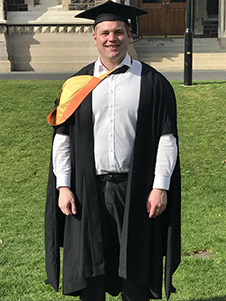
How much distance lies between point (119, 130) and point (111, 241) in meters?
0.67

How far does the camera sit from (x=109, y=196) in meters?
3.11

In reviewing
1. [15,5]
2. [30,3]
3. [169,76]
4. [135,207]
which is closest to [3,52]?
[15,5]

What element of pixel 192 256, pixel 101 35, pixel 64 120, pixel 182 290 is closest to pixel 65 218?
pixel 64 120

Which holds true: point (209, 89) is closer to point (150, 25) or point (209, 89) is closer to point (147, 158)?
point (147, 158)

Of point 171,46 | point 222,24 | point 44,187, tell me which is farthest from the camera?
point 222,24

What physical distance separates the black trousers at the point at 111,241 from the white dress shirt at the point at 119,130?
12 cm

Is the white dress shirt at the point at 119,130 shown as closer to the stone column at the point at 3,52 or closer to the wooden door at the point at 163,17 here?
the stone column at the point at 3,52

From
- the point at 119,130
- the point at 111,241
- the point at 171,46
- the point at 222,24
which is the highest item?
the point at 222,24

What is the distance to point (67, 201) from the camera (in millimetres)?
3096

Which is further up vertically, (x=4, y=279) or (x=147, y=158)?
(x=147, y=158)

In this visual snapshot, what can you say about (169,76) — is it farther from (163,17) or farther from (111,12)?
(111,12)

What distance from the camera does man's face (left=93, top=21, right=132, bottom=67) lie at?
9.90 ft

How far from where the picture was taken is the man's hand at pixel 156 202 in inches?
120

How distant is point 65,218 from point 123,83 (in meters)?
0.91
